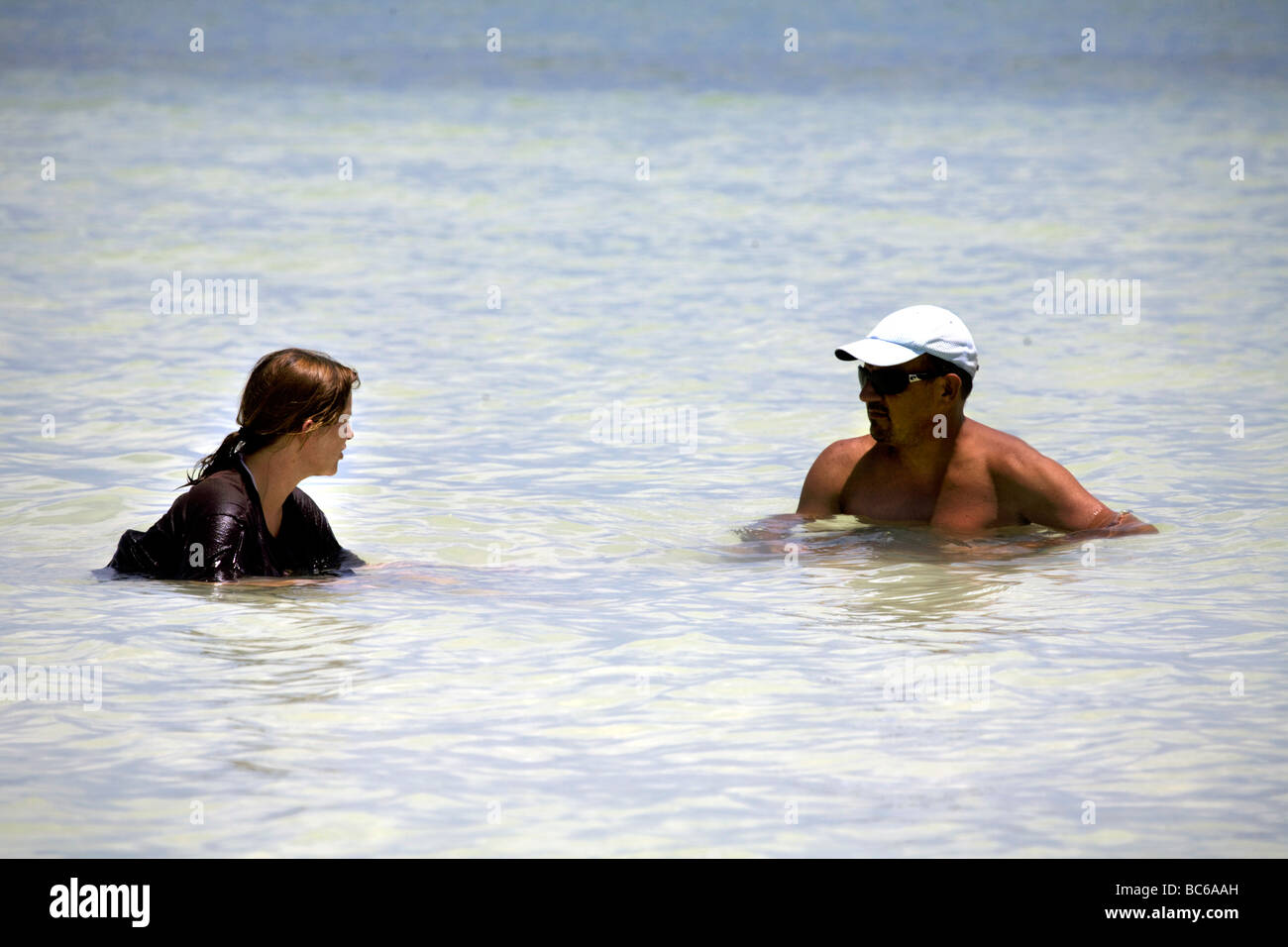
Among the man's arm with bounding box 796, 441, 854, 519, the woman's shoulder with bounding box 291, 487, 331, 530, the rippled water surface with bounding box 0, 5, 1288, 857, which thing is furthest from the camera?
the man's arm with bounding box 796, 441, 854, 519

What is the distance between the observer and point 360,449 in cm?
768

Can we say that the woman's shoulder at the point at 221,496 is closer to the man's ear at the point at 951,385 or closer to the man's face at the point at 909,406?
the man's face at the point at 909,406

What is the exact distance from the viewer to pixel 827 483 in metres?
5.96

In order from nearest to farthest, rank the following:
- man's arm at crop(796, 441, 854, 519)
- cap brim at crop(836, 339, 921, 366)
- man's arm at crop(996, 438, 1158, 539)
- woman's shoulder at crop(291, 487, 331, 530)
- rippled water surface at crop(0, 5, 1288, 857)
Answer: rippled water surface at crop(0, 5, 1288, 857) < woman's shoulder at crop(291, 487, 331, 530) < cap brim at crop(836, 339, 921, 366) < man's arm at crop(996, 438, 1158, 539) < man's arm at crop(796, 441, 854, 519)

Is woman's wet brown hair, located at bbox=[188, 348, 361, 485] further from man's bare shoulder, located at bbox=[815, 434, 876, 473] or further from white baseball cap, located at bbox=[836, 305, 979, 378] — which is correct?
man's bare shoulder, located at bbox=[815, 434, 876, 473]

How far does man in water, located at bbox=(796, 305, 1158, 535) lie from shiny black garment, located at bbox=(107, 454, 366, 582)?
180cm

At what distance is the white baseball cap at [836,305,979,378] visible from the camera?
550 centimetres

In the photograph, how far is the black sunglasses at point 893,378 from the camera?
18.2 feet

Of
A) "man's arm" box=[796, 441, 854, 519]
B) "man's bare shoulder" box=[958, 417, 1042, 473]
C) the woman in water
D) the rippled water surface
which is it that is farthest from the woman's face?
"man's bare shoulder" box=[958, 417, 1042, 473]

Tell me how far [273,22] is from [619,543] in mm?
26640

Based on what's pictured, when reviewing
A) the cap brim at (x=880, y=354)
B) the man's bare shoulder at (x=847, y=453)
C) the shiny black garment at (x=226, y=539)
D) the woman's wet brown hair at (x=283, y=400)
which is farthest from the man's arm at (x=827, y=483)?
the woman's wet brown hair at (x=283, y=400)

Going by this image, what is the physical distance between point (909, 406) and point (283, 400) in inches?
80.9

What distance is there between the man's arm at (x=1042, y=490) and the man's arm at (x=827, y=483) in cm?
57
